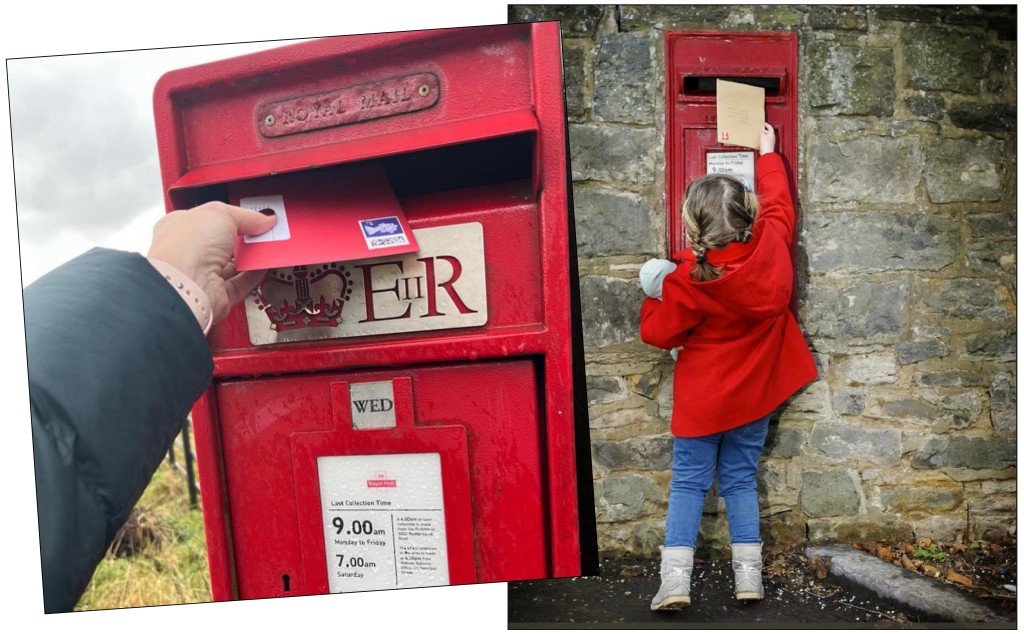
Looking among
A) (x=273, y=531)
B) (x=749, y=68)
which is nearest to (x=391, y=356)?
(x=273, y=531)

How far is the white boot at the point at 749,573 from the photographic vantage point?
2303 mm

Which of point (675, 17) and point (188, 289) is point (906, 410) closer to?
point (675, 17)

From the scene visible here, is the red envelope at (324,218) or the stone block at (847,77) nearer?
the red envelope at (324,218)

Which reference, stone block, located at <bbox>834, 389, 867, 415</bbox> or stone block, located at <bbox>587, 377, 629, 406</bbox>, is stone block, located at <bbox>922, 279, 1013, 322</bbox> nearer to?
stone block, located at <bbox>834, 389, 867, 415</bbox>

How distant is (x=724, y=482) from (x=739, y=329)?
47 cm

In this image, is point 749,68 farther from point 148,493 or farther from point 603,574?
point 148,493

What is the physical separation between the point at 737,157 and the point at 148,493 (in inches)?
77.0

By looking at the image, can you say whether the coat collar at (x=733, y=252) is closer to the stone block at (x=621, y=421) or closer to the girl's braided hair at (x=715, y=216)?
the girl's braided hair at (x=715, y=216)

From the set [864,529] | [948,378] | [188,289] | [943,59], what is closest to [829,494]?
[864,529]

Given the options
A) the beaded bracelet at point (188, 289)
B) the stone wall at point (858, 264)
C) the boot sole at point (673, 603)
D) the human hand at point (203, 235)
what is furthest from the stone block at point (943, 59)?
the beaded bracelet at point (188, 289)

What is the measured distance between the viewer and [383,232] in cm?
209

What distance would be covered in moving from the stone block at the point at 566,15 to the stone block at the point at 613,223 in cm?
45

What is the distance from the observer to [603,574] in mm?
2451

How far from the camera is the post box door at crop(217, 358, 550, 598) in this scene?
7.02 feet
